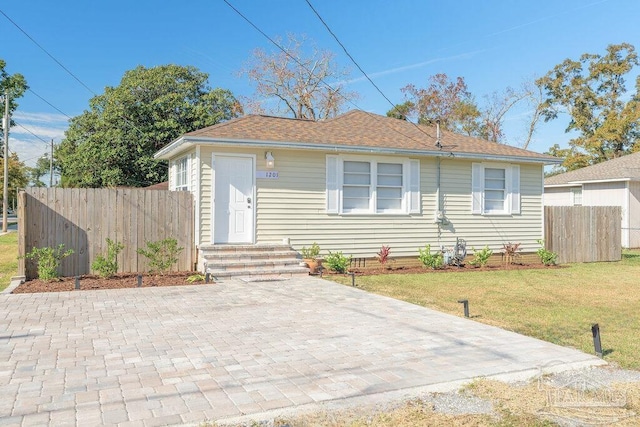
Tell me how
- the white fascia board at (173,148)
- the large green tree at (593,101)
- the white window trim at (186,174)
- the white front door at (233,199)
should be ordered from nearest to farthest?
the white fascia board at (173,148), the white front door at (233,199), the white window trim at (186,174), the large green tree at (593,101)

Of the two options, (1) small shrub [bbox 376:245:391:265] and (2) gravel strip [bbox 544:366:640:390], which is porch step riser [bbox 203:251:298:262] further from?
(2) gravel strip [bbox 544:366:640:390]

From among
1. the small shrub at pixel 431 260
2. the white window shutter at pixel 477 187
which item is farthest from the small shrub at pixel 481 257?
the white window shutter at pixel 477 187

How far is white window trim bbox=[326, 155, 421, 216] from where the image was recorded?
12.5 meters

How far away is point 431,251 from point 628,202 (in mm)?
11175

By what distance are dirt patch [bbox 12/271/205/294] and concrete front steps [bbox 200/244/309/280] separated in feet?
2.03

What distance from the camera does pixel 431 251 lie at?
13.8 m

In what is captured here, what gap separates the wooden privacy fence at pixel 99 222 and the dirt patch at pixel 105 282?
45 cm

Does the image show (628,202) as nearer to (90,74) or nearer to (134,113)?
(134,113)

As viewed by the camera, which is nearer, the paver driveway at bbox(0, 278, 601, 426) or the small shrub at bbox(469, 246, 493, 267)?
the paver driveway at bbox(0, 278, 601, 426)

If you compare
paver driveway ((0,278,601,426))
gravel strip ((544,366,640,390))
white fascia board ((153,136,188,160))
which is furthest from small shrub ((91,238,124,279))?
gravel strip ((544,366,640,390))

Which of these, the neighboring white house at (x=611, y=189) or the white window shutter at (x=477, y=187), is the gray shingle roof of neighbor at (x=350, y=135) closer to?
the white window shutter at (x=477, y=187)

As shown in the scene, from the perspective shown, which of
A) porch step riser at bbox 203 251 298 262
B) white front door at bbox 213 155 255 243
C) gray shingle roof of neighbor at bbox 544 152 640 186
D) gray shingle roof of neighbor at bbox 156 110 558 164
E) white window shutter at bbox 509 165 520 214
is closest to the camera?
porch step riser at bbox 203 251 298 262

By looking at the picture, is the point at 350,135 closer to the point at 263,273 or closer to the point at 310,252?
the point at 310,252

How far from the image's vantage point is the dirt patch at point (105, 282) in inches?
347
